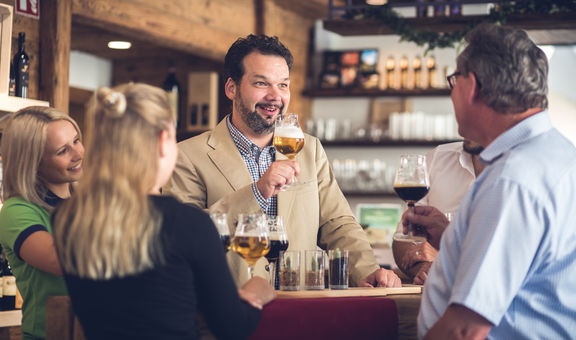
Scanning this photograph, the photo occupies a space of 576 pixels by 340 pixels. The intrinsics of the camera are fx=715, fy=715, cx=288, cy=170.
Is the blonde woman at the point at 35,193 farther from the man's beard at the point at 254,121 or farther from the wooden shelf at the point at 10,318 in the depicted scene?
the wooden shelf at the point at 10,318

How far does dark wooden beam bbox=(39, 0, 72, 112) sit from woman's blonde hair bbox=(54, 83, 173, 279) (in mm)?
2961

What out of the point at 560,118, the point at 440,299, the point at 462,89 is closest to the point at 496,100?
the point at 462,89

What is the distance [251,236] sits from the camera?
1924 mm

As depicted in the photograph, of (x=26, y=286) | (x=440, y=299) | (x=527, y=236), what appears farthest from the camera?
(x=26, y=286)

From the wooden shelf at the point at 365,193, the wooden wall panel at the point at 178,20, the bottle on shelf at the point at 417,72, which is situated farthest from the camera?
the bottle on shelf at the point at 417,72

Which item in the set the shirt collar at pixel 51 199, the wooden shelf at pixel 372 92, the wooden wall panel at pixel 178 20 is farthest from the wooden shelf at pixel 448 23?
the shirt collar at pixel 51 199

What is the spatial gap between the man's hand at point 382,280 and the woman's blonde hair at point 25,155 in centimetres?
106

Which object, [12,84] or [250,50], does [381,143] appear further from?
[250,50]

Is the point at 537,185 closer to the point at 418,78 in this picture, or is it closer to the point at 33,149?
the point at 33,149

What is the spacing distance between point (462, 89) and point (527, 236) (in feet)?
1.37

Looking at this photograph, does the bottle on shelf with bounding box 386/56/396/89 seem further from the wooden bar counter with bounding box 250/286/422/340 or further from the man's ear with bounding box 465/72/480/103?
the man's ear with bounding box 465/72/480/103

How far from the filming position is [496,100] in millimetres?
1737

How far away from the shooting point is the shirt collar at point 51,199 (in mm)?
2336

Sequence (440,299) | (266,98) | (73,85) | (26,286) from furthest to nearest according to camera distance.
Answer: (73,85) < (266,98) < (26,286) < (440,299)
